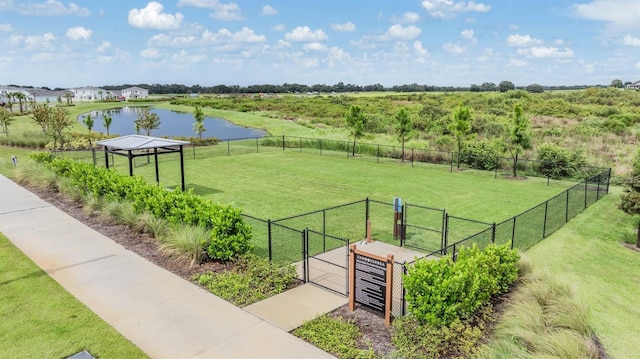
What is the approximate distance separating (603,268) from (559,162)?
14.7 metres

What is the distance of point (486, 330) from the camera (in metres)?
7.22

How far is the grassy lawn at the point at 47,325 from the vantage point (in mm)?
6676

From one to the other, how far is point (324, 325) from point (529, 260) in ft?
15.1

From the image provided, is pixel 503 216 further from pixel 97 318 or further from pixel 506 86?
pixel 506 86

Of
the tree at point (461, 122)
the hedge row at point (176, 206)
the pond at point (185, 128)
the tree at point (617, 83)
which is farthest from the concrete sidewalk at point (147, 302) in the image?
the tree at point (617, 83)

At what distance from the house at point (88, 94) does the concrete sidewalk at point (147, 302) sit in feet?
559

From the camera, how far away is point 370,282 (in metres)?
8.02

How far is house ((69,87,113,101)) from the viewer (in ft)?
536

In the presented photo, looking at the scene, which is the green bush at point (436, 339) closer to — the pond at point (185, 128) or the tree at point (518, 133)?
the tree at point (518, 133)

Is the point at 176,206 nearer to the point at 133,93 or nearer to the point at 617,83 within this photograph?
the point at 617,83

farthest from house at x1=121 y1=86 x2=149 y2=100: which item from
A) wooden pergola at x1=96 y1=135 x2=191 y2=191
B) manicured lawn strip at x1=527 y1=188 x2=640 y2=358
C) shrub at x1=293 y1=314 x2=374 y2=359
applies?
shrub at x1=293 y1=314 x2=374 y2=359

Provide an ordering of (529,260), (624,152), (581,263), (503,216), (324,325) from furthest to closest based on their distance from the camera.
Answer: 1. (624,152)
2. (503,216)
3. (581,263)
4. (529,260)
5. (324,325)

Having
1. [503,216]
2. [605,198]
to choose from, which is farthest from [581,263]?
[605,198]

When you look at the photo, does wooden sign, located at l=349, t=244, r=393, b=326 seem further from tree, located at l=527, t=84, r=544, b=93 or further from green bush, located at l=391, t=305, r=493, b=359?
tree, located at l=527, t=84, r=544, b=93
